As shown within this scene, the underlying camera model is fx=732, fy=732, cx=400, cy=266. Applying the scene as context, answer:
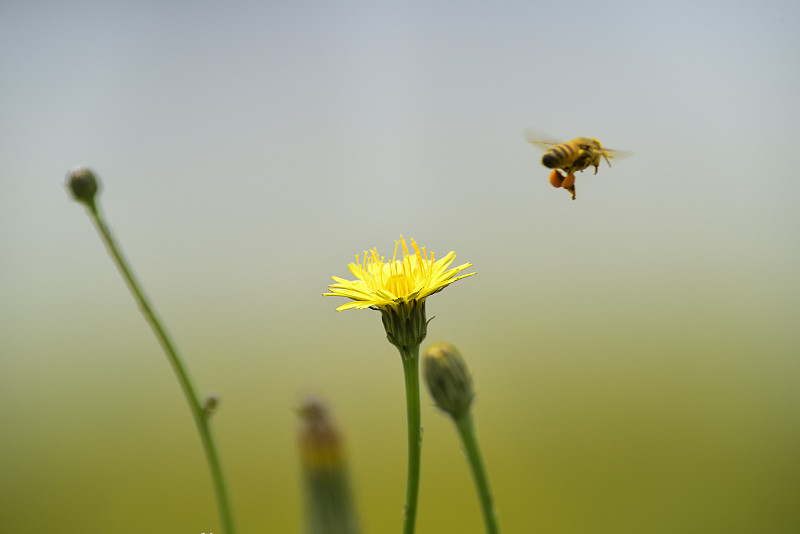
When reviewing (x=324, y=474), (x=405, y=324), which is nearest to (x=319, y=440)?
(x=324, y=474)

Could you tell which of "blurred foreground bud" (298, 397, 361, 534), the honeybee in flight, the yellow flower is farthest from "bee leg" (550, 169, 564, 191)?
"blurred foreground bud" (298, 397, 361, 534)

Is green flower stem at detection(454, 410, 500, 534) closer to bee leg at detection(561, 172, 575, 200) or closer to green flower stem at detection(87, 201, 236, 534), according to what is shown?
green flower stem at detection(87, 201, 236, 534)

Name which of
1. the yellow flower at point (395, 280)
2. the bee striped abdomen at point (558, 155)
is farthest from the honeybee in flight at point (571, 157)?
the yellow flower at point (395, 280)

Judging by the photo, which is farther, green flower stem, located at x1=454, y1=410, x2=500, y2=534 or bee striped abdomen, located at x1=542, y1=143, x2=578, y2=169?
bee striped abdomen, located at x1=542, y1=143, x2=578, y2=169

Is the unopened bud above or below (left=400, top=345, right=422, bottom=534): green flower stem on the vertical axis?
above

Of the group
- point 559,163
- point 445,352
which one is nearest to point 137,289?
point 445,352

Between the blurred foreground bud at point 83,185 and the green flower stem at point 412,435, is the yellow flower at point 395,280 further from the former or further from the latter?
the blurred foreground bud at point 83,185

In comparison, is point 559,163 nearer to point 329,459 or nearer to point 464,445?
point 464,445
